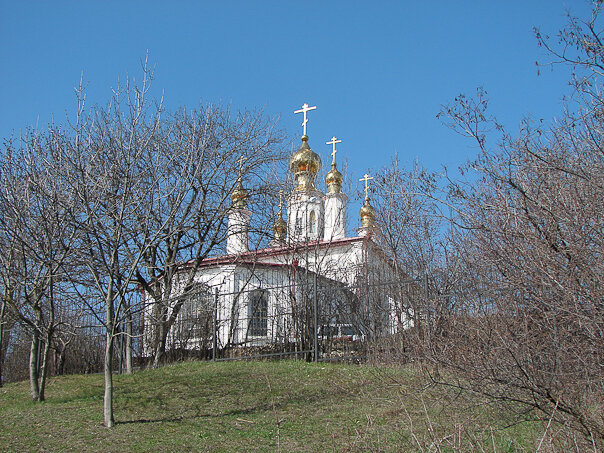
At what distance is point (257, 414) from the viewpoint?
8297 mm

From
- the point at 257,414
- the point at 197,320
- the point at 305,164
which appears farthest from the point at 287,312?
the point at 305,164

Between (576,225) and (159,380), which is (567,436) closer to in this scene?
(576,225)

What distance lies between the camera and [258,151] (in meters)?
14.6

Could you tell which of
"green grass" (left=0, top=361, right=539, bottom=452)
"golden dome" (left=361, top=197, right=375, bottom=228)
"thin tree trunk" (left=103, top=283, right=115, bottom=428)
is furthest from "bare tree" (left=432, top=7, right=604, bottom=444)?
"golden dome" (left=361, top=197, right=375, bottom=228)

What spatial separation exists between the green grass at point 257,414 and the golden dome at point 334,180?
16.8 m

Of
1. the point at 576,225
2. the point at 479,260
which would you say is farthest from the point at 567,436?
the point at 479,260

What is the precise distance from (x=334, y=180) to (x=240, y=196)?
43.8ft

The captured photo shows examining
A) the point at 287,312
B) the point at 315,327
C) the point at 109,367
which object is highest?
the point at 287,312

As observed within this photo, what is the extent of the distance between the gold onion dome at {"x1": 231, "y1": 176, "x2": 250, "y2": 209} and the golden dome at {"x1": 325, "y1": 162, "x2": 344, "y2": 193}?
1317cm

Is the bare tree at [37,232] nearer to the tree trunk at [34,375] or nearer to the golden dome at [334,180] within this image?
the tree trunk at [34,375]

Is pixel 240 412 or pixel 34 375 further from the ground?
pixel 34 375

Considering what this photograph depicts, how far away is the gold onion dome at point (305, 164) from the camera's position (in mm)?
27188

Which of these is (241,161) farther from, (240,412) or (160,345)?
(240,412)

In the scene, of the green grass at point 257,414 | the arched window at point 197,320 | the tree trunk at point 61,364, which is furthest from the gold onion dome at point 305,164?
the green grass at point 257,414
